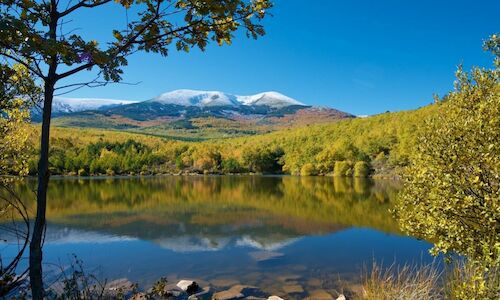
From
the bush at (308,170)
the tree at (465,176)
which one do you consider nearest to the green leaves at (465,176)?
the tree at (465,176)

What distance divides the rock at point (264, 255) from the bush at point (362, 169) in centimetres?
8503

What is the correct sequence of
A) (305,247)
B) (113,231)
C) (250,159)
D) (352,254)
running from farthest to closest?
(250,159) → (113,231) → (305,247) → (352,254)

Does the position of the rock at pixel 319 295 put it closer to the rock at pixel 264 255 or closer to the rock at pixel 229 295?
the rock at pixel 229 295

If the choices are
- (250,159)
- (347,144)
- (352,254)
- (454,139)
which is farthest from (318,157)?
(454,139)

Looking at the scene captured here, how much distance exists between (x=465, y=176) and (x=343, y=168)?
10126cm

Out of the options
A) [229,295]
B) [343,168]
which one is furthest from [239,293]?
[343,168]

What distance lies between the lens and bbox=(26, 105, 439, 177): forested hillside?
10962 cm

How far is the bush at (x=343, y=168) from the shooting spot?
108 m

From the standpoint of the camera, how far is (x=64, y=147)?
138 meters

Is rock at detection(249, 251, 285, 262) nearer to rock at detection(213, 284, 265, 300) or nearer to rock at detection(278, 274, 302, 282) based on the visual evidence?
rock at detection(278, 274, 302, 282)

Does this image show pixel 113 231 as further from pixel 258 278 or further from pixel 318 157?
pixel 318 157

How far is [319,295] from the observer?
46.5 ft

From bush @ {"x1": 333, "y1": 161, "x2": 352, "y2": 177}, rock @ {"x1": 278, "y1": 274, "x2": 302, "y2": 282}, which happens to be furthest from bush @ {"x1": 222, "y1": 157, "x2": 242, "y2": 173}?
rock @ {"x1": 278, "y1": 274, "x2": 302, "y2": 282}

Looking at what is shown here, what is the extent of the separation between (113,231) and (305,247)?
46.4ft
